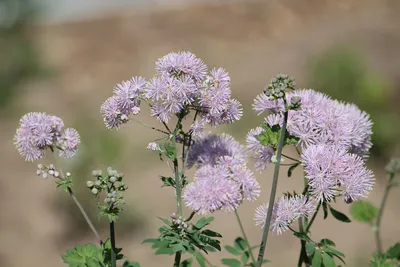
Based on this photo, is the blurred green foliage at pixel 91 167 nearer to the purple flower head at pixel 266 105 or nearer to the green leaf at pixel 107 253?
the green leaf at pixel 107 253

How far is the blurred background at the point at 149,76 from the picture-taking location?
20.1 feet

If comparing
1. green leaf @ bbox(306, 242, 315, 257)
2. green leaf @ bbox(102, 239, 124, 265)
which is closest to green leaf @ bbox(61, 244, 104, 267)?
green leaf @ bbox(102, 239, 124, 265)

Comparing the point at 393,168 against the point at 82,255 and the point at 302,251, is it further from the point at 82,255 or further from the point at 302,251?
the point at 82,255

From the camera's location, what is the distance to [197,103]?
1.82 m

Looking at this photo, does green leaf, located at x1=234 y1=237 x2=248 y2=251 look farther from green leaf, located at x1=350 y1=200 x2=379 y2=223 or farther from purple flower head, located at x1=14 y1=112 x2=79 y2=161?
purple flower head, located at x1=14 y1=112 x2=79 y2=161

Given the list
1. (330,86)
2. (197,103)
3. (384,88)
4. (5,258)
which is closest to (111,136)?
(5,258)

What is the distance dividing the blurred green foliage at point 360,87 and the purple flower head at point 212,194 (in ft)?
18.2

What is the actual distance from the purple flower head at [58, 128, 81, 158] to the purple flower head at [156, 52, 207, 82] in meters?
0.35

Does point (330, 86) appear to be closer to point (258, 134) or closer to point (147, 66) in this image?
point (147, 66)

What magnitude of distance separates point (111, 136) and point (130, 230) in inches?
57.2

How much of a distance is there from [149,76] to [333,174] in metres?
7.86

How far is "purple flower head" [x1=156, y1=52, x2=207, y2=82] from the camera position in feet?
5.85

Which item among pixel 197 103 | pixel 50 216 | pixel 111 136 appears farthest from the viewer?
pixel 111 136

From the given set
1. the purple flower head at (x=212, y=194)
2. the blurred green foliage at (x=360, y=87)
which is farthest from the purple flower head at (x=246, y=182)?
the blurred green foliage at (x=360, y=87)
